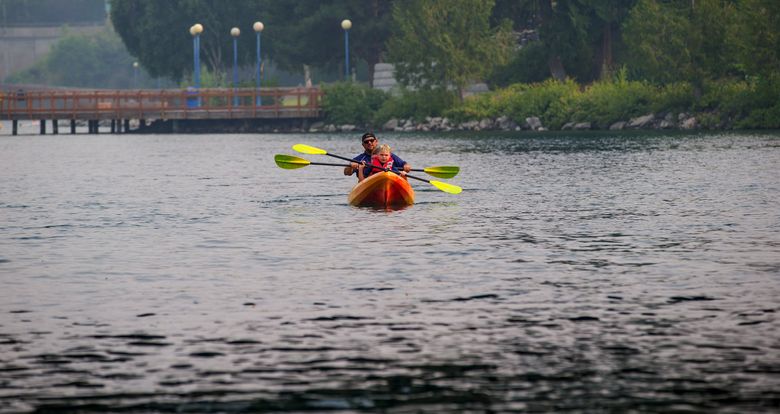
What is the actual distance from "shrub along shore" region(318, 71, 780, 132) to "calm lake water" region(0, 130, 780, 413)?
36043 millimetres

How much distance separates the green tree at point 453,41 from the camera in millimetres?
79500

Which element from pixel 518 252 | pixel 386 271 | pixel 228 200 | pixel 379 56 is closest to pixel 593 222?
pixel 518 252

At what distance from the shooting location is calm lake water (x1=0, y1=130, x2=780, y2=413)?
1129 cm

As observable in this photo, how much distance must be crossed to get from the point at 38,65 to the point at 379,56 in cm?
10209

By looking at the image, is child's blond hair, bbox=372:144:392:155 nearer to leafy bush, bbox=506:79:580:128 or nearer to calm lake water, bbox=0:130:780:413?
calm lake water, bbox=0:130:780:413

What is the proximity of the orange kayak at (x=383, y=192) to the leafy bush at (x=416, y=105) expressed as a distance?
178 ft

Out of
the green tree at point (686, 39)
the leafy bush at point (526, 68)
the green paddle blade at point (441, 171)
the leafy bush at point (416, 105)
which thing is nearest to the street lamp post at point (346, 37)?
the leafy bush at point (416, 105)

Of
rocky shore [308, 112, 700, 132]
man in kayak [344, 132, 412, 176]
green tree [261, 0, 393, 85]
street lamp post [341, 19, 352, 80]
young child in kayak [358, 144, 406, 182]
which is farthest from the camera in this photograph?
green tree [261, 0, 393, 85]

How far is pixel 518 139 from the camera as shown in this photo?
65.4 metres

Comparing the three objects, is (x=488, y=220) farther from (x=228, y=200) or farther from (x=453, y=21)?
(x=453, y=21)

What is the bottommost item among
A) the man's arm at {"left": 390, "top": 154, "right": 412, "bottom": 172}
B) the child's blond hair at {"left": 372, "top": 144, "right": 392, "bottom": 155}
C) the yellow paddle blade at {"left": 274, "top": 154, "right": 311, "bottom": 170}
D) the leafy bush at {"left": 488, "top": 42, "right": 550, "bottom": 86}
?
the yellow paddle blade at {"left": 274, "top": 154, "right": 311, "bottom": 170}

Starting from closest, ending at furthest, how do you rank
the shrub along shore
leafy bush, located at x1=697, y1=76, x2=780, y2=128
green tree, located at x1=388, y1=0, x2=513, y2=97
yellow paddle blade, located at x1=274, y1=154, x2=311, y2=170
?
yellow paddle blade, located at x1=274, y1=154, x2=311, y2=170, leafy bush, located at x1=697, y1=76, x2=780, y2=128, the shrub along shore, green tree, located at x1=388, y1=0, x2=513, y2=97

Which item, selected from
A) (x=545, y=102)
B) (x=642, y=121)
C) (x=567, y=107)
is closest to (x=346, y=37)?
(x=545, y=102)

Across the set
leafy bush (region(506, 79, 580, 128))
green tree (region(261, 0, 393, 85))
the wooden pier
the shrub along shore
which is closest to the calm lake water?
the shrub along shore
